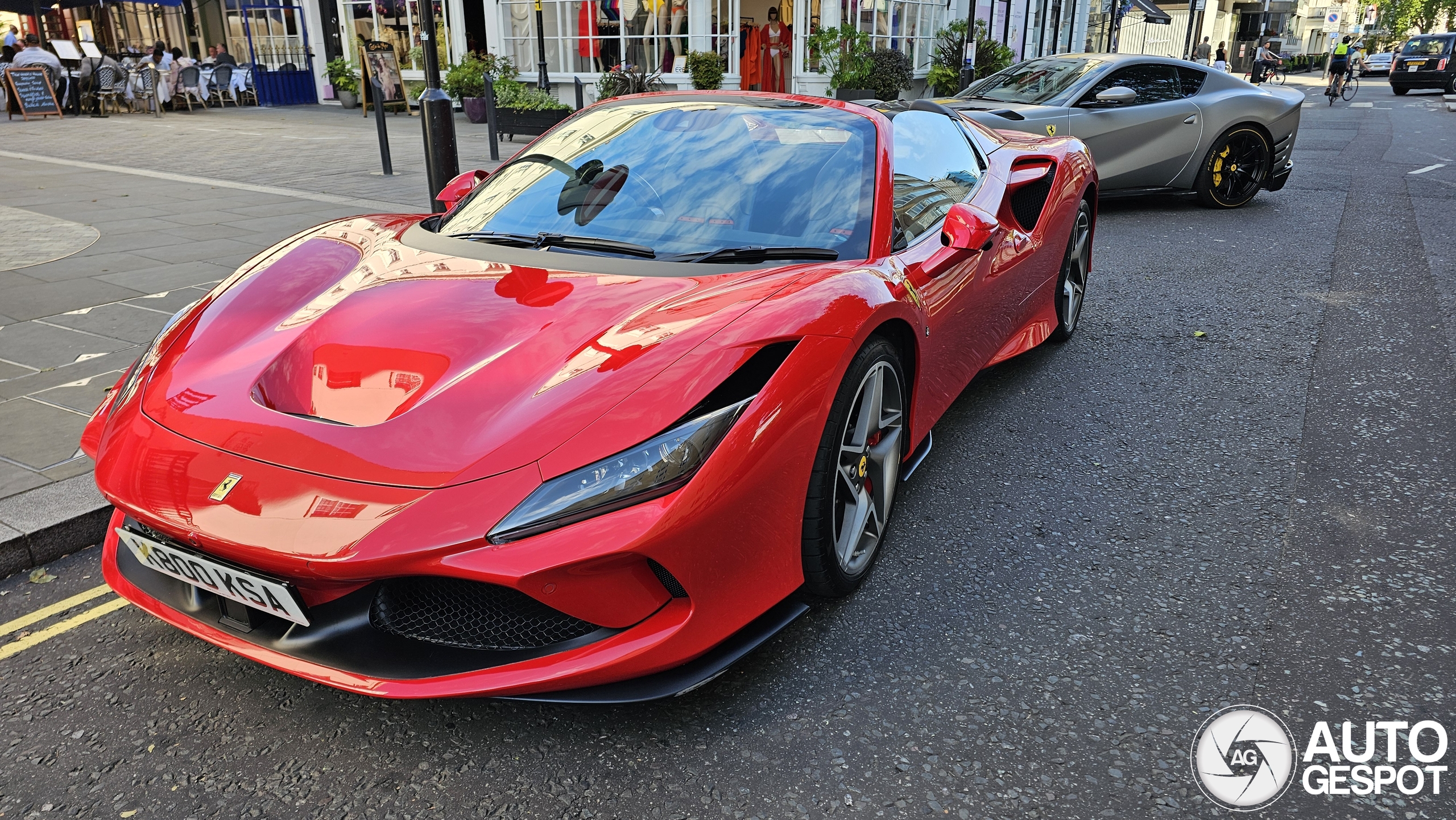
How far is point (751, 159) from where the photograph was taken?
3059 millimetres

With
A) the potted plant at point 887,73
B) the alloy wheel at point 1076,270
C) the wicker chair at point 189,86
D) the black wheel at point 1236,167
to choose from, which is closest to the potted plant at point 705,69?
the potted plant at point 887,73

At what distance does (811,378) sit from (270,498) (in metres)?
1.16

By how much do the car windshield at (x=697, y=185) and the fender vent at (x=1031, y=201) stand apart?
46.5 inches

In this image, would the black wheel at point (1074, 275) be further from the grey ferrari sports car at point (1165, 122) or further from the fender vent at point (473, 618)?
the grey ferrari sports car at point (1165, 122)

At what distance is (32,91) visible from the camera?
17.5m

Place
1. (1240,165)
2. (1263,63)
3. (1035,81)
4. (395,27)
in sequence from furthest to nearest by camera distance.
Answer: (1263,63) → (395,27) → (1035,81) → (1240,165)

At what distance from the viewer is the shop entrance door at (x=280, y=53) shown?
23359 millimetres

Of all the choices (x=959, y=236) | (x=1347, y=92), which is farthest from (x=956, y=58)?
(x=1347, y=92)

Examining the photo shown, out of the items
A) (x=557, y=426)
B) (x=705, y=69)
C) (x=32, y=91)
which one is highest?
(x=705, y=69)

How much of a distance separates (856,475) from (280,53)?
88.1 feet

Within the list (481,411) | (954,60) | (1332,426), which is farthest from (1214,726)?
Answer: (954,60)

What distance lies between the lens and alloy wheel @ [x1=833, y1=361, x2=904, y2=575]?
8.27 feet

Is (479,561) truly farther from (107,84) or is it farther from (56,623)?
(107,84)

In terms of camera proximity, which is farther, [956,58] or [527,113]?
[956,58]
